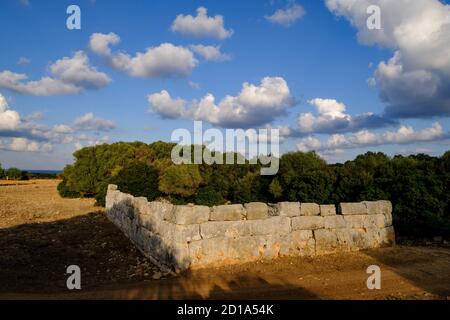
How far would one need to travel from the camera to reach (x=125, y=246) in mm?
11891

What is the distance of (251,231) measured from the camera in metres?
8.91

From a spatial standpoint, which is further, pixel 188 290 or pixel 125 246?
pixel 125 246

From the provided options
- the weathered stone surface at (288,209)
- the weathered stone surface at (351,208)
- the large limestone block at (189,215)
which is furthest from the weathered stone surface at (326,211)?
the large limestone block at (189,215)

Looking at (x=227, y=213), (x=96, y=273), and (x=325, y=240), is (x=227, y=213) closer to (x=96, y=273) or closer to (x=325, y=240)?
(x=325, y=240)

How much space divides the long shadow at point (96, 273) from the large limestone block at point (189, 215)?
0.86m

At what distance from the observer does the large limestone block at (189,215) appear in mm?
8219

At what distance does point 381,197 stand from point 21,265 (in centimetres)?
1193

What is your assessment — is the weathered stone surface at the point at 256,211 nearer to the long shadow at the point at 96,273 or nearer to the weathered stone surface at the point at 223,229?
the weathered stone surface at the point at 223,229

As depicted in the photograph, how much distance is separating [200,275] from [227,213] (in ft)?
5.18

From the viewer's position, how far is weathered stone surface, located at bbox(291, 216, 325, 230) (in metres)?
9.54

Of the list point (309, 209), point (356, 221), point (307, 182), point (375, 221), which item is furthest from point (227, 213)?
point (307, 182)
